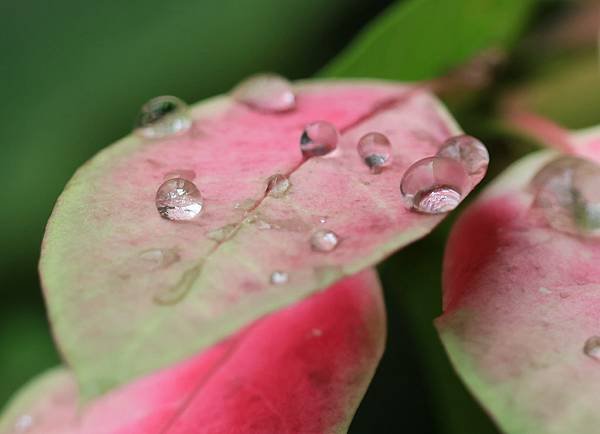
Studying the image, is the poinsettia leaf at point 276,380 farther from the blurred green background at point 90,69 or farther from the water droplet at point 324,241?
the blurred green background at point 90,69

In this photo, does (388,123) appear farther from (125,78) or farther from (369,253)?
(125,78)

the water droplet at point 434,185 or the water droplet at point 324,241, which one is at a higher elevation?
the water droplet at point 324,241

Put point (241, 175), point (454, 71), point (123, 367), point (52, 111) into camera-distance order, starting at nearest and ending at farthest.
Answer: point (123, 367), point (241, 175), point (454, 71), point (52, 111)

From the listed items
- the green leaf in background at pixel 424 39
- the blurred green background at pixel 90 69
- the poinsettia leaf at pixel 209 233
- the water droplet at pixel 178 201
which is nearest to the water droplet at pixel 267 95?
the poinsettia leaf at pixel 209 233

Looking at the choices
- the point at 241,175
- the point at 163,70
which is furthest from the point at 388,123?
the point at 163,70

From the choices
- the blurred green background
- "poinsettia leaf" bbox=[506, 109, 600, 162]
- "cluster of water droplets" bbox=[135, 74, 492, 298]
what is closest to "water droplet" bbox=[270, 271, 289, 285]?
"cluster of water droplets" bbox=[135, 74, 492, 298]

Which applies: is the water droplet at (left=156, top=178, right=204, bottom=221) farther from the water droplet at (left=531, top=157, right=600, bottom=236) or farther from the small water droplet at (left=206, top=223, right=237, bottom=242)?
the water droplet at (left=531, top=157, right=600, bottom=236)
